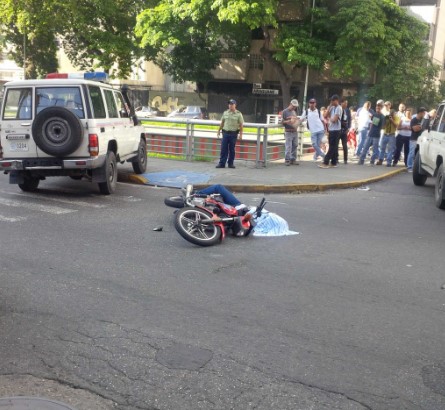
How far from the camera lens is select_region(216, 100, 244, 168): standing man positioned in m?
13.7

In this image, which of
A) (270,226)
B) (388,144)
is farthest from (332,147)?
(270,226)

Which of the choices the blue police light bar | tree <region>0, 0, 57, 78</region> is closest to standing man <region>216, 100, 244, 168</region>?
the blue police light bar

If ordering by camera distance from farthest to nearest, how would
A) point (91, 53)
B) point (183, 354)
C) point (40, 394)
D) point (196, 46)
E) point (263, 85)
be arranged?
point (263, 85) → point (196, 46) → point (91, 53) → point (183, 354) → point (40, 394)

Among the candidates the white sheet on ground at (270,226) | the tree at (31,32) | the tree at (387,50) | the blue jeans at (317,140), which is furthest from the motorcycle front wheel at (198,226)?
the tree at (31,32)

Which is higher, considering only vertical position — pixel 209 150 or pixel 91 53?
pixel 91 53

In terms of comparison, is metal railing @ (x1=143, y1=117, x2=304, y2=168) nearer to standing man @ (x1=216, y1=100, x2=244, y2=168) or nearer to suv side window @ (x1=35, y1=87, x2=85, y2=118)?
standing man @ (x1=216, y1=100, x2=244, y2=168)

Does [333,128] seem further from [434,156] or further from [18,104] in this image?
[18,104]

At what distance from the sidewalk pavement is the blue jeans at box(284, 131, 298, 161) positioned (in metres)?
0.33

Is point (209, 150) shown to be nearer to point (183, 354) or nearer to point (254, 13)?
point (183, 354)

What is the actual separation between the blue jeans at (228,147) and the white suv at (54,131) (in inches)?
162

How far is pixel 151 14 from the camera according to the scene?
34.1 metres

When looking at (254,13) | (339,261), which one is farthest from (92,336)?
(254,13)

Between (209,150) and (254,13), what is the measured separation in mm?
17332

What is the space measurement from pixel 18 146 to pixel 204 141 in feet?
22.0
